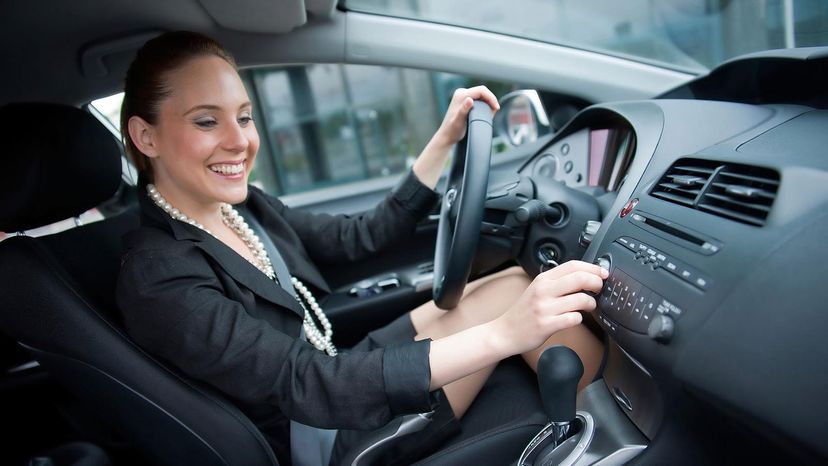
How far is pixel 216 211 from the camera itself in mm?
1266

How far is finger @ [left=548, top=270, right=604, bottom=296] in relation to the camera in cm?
83

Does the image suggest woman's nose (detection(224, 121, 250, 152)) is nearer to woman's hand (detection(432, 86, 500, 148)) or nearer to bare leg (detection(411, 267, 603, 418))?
woman's hand (detection(432, 86, 500, 148))

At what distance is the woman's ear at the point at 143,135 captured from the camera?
1112mm

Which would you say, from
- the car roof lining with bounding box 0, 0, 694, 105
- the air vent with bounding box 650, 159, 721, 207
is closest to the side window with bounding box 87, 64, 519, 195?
the car roof lining with bounding box 0, 0, 694, 105

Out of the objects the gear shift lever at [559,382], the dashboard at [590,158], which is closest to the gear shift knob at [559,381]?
the gear shift lever at [559,382]

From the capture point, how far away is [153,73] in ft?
3.61

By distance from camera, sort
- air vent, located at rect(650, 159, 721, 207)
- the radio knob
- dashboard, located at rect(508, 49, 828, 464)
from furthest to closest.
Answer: air vent, located at rect(650, 159, 721, 207) → the radio knob → dashboard, located at rect(508, 49, 828, 464)

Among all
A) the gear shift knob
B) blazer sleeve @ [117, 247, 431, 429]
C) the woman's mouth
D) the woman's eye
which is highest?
the woman's eye

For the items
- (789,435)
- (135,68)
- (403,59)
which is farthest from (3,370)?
(789,435)

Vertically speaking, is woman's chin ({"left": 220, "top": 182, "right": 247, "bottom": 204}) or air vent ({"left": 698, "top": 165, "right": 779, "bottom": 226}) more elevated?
woman's chin ({"left": 220, "top": 182, "right": 247, "bottom": 204})

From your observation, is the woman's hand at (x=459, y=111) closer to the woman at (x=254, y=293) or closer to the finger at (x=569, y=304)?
the woman at (x=254, y=293)

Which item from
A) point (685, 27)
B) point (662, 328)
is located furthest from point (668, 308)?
point (685, 27)

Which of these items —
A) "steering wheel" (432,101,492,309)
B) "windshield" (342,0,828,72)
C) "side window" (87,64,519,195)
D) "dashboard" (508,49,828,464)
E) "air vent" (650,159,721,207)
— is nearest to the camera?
"dashboard" (508,49,828,464)

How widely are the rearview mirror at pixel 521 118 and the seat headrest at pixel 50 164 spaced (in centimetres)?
127
